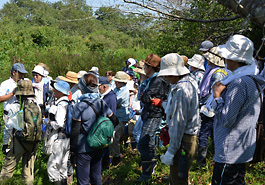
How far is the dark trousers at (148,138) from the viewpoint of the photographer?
14.3 feet

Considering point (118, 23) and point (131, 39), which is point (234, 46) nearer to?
point (118, 23)

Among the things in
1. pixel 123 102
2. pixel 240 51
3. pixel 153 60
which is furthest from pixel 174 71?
pixel 123 102

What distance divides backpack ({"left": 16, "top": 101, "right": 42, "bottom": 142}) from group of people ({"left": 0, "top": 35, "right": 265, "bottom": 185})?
13 centimetres

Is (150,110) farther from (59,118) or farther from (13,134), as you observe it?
(13,134)

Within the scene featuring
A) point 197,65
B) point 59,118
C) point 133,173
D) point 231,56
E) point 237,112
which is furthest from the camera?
point 197,65

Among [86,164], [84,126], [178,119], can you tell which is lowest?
[86,164]

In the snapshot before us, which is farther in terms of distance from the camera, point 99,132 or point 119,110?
point 119,110

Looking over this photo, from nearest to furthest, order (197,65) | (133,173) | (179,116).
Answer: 1. (179,116)
2. (133,173)
3. (197,65)

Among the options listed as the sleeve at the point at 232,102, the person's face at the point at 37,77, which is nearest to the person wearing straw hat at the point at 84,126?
the sleeve at the point at 232,102

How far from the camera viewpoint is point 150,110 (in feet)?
14.3

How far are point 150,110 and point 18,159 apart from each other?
222 centimetres

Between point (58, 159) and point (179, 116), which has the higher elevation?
point (179, 116)

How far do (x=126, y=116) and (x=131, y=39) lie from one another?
97.8 ft

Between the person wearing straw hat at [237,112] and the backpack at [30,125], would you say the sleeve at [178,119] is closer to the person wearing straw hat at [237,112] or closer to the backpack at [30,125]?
the person wearing straw hat at [237,112]
